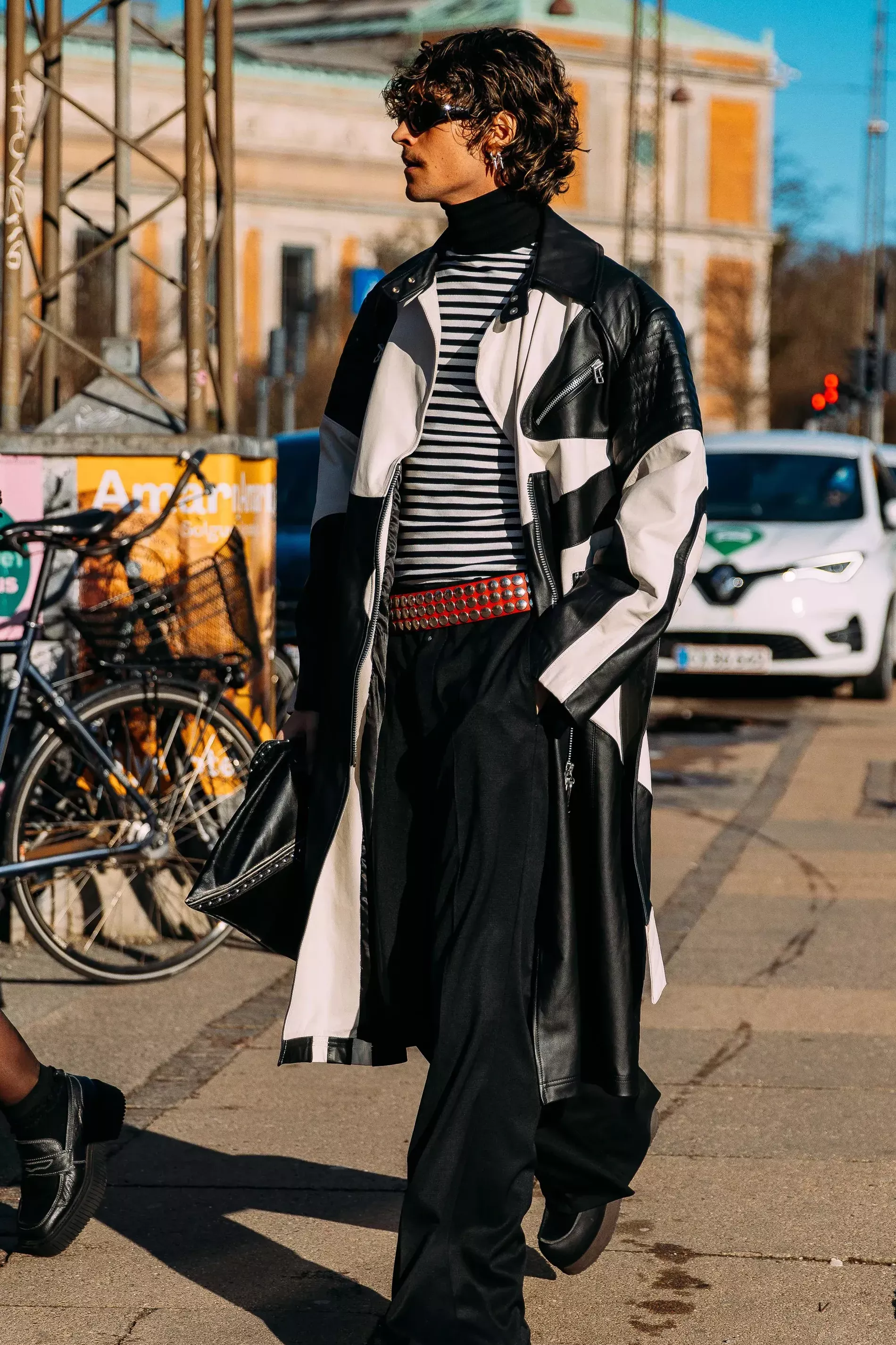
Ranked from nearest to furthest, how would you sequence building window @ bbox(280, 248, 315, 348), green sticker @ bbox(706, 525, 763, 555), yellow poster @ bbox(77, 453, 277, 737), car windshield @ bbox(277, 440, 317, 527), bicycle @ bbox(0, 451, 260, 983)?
bicycle @ bbox(0, 451, 260, 983)
yellow poster @ bbox(77, 453, 277, 737)
car windshield @ bbox(277, 440, 317, 527)
green sticker @ bbox(706, 525, 763, 555)
building window @ bbox(280, 248, 315, 348)

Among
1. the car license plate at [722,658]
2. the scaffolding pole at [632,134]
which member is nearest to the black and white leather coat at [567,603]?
the car license plate at [722,658]

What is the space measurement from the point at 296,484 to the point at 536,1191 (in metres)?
9.18

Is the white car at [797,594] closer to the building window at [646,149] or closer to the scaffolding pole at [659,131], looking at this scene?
the scaffolding pole at [659,131]

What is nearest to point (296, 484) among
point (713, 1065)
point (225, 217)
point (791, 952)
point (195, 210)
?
point (225, 217)

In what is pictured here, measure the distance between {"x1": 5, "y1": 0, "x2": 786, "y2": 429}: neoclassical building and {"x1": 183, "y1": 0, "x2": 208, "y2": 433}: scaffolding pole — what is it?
3996 centimetres

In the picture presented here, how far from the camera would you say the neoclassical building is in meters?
54.8

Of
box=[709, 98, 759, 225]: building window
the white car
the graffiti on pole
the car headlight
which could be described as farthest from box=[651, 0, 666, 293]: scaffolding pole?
box=[709, 98, 759, 225]: building window

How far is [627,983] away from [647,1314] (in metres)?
0.64

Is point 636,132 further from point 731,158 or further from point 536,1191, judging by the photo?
point 536,1191

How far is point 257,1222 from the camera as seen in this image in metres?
3.96

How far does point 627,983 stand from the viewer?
10.7ft

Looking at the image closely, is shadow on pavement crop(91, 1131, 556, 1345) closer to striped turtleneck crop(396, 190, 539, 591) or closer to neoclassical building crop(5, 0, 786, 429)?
striped turtleneck crop(396, 190, 539, 591)

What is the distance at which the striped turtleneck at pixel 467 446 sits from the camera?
3.23 metres

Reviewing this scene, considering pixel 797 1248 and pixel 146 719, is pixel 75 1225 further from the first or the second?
pixel 146 719
